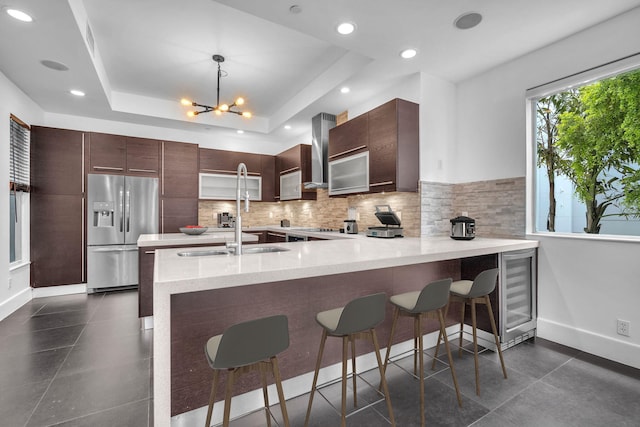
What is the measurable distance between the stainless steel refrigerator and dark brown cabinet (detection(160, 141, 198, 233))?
31 cm

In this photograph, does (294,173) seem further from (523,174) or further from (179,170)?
(523,174)

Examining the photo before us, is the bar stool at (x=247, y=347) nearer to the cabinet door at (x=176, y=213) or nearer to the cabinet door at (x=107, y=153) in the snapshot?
the cabinet door at (x=176, y=213)

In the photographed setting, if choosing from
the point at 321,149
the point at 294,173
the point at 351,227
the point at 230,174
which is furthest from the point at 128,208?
the point at 351,227

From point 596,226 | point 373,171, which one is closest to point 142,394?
point 373,171

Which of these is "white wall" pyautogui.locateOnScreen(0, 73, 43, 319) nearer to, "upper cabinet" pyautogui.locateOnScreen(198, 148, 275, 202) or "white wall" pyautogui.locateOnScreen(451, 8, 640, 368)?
"upper cabinet" pyautogui.locateOnScreen(198, 148, 275, 202)

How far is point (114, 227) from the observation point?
4430 millimetres

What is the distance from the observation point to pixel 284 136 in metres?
6.05

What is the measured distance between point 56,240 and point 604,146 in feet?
21.2

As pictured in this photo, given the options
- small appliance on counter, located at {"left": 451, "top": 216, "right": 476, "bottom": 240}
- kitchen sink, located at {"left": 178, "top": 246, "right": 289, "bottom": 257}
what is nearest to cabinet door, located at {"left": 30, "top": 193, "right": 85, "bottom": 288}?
kitchen sink, located at {"left": 178, "top": 246, "right": 289, "bottom": 257}

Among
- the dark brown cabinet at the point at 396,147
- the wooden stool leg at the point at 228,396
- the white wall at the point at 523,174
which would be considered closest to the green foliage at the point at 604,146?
the white wall at the point at 523,174

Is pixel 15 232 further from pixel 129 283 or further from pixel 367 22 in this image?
pixel 367 22

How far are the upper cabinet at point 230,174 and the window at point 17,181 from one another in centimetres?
228

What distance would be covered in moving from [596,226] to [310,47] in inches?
130

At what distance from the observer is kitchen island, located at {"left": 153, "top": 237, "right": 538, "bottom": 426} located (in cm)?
121
